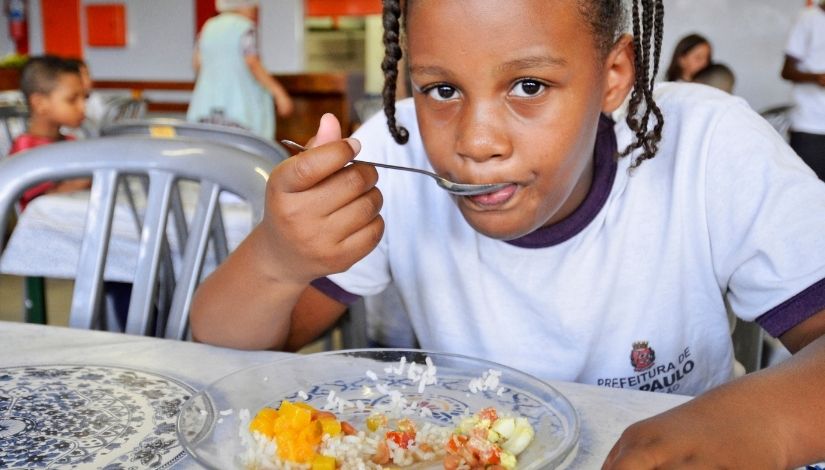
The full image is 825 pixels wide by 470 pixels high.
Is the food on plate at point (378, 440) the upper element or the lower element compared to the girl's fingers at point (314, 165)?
lower

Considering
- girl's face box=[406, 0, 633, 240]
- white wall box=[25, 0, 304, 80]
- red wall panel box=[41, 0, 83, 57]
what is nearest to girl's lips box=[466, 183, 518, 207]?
girl's face box=[406, 0, 633, 240]

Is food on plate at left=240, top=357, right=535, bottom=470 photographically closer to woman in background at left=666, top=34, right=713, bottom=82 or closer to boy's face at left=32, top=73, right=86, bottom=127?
boy's face at left=32, top=73, right=86, bottom=127

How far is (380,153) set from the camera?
108 centimetres

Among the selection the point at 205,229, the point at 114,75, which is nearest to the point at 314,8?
the point at 114,75

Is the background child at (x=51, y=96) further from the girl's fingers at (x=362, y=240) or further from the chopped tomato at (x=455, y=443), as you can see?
the chopped tomato at (x=455, y=443)

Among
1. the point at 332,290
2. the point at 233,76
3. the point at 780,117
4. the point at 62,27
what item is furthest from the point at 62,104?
the point at 62,27

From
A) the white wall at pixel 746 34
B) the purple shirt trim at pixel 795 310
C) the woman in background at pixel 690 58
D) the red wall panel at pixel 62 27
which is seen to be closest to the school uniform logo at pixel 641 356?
the purple shirt trim at pixel 795 310

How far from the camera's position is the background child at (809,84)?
3.71 metres

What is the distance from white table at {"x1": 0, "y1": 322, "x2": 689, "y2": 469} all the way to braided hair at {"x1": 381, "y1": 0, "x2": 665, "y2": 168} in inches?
13.4

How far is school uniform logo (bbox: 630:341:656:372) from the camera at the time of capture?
973mm

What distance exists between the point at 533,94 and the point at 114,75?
28.1 feet

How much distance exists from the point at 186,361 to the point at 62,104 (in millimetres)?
2955

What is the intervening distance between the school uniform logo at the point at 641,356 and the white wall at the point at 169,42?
7.12 m

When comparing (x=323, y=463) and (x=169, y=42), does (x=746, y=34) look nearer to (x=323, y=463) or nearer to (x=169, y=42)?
(x=169, y=42)
